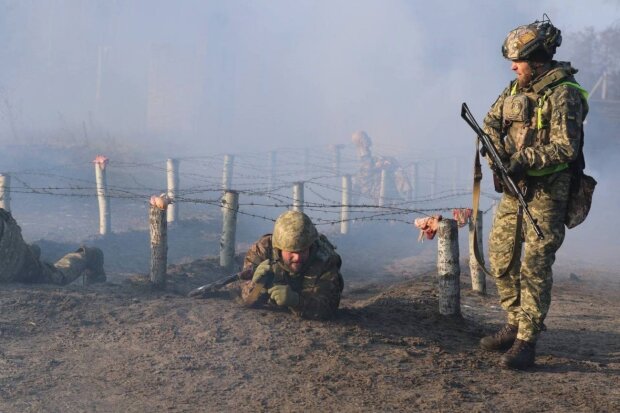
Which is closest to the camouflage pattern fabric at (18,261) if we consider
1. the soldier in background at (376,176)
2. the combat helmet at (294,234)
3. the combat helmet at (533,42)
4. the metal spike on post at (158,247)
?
the metal spike on post at (158,247)

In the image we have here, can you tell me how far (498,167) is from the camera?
16.1ft

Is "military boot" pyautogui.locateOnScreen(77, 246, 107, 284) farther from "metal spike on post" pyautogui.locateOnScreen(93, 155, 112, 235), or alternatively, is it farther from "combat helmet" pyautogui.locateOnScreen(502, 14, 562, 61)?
"combat helmet" pyautogui.locateOnScreen(502, 14, 562, 61)

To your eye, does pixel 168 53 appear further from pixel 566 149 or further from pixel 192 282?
pixel 566 149

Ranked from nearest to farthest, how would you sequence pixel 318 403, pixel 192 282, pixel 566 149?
pixel 318 403 < pixel 566 149 < pixel 192 282

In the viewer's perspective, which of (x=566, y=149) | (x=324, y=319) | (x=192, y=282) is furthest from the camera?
(x=192, y=282)

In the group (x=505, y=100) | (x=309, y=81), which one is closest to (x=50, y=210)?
(x=505, y=100)

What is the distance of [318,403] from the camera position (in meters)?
4.27

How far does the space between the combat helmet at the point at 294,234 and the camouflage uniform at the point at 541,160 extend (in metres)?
1.73

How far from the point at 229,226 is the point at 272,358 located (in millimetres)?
4220

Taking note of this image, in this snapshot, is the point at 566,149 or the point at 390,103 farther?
the point at 390,103

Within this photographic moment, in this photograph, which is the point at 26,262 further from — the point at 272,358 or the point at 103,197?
the point at 103,197

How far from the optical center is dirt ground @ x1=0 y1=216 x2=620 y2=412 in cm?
433

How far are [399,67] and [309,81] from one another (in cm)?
556

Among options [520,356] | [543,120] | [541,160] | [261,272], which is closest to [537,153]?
[541,160]
